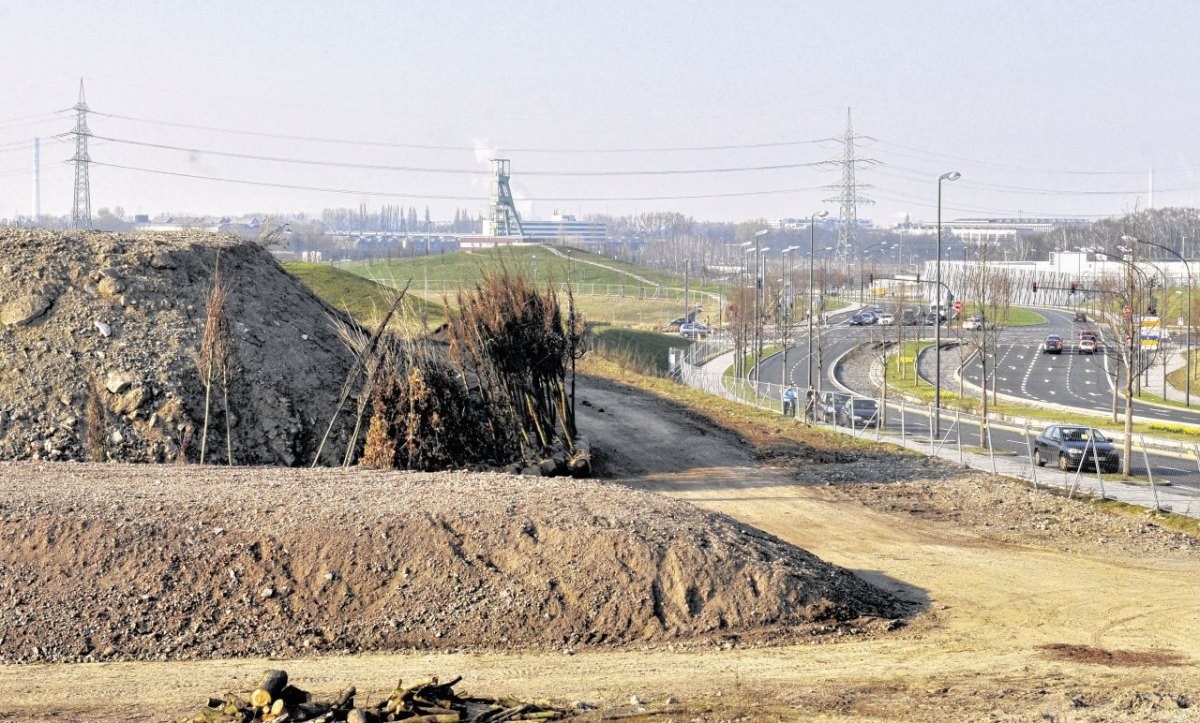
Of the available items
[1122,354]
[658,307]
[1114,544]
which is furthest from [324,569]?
[658,307]

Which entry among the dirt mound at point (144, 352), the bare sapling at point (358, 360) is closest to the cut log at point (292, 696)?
the bare sapling at point (358, 360)

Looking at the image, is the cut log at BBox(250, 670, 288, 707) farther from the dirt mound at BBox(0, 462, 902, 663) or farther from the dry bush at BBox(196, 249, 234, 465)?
the dry bush at BBox(196, 249, 234, 465)

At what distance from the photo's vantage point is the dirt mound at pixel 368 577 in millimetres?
13719

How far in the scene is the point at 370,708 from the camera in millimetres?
11180

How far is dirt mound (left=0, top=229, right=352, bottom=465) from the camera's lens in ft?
74.3

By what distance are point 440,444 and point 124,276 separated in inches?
361

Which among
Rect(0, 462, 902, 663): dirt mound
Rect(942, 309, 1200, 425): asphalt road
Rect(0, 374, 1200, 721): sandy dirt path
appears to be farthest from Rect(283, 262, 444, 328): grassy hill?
Rect(0, 374, 1200, 721): sandy dirt path

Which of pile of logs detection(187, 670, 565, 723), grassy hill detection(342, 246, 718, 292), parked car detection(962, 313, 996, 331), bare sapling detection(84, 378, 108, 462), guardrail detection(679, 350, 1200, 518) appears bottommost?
guardrail detection(679, 350, 1200, 518)

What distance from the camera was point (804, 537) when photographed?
2073cm

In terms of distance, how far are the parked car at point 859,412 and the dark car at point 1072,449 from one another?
906 centimetres

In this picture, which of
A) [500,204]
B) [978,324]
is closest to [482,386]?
[978,324]

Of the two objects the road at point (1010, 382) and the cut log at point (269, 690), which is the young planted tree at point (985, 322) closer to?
the road at point (1010, 382)

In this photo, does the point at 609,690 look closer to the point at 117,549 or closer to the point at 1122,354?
the point at 117,549

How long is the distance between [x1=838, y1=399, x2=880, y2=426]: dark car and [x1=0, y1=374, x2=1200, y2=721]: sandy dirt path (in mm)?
23100
